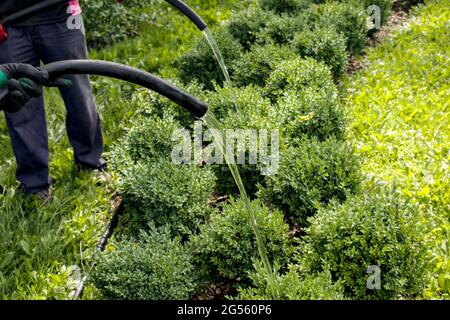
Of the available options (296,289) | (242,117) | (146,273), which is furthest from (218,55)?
(296,289)

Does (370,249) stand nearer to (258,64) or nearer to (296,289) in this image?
(296,289)

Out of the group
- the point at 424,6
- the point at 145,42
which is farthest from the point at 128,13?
the point at 424,6

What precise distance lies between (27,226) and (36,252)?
267 mm

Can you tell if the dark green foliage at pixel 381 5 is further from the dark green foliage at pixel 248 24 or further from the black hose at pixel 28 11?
the black hose at pixel 28 11

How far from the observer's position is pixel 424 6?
22.6ft

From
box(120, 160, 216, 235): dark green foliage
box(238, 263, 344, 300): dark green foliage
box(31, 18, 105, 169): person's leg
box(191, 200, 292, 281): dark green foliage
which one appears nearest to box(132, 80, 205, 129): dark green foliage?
box(31, 18, 105, 169): person's leg

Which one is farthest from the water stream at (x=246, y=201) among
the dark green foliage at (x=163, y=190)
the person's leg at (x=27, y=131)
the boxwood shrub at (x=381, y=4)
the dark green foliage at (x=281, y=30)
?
the boxwood shrub at (x=381, y=4)

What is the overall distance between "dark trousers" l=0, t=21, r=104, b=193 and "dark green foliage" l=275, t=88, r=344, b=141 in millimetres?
1436

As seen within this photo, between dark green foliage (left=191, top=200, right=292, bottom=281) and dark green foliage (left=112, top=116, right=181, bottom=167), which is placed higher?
dark green foliage (left=112, top=116, right=181, bottom=167)

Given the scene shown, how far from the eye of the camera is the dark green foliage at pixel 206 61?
5.20m

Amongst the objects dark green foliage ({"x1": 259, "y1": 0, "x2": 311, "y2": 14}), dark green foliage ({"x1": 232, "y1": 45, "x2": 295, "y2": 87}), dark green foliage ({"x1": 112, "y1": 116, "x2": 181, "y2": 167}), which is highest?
dark green foliage ({"x1": 259, "y1": 0, "x2": 311, "y2": 14})

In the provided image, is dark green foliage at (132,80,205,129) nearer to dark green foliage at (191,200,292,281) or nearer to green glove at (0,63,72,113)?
dark green foliage at (191,200,292,281)

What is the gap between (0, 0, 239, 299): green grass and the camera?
3.32 metres
